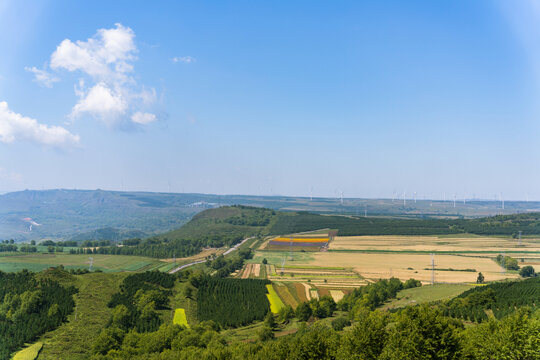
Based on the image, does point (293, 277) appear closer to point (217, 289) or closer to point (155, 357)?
point (217, 289)

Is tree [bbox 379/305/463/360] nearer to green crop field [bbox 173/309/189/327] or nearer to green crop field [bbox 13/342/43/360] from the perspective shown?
green crop field [bbox 173/309/189/327]

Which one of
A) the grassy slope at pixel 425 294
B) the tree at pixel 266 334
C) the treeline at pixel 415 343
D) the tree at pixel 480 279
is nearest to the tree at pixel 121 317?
the tree at pixel 266 334

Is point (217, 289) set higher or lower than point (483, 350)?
lower

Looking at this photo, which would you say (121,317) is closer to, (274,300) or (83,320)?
(83,320)

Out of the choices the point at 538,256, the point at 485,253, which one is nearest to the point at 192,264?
the point at 485,253

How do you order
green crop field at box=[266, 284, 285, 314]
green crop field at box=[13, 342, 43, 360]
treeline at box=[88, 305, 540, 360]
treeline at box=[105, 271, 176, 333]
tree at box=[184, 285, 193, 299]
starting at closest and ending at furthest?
treeline at box=[88, 305, 540, 360]
green crop field at box=[13, 342, 43, 360]
treeline at box=[105, 271, 176, 333]
green crop field at box=[266, 284, 285, 314]
tree at box=[184, 285, 193, 299]

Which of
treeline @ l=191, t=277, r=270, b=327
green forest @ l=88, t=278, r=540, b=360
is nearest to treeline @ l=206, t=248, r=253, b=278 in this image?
treeline @ l=191, t=277, r=270, b=327
